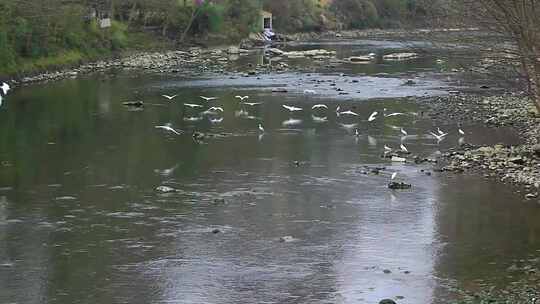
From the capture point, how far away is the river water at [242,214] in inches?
493

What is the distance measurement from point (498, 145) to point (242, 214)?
9.39 metres

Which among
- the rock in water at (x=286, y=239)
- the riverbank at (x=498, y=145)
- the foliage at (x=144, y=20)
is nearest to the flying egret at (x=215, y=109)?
the riverbank at (x=498, y=145)

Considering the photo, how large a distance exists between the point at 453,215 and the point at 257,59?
42179 millimetres

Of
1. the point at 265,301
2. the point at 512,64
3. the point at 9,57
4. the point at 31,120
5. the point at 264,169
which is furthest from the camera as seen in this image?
the point at 9,57

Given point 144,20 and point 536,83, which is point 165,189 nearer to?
point 536,83

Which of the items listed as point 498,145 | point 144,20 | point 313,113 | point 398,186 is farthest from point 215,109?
point 144,20

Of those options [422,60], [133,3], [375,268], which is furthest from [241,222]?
[133,3]

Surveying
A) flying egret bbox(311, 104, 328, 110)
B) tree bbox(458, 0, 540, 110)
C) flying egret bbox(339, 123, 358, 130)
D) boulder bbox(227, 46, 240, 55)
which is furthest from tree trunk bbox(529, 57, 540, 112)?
boulder bbox(227, 46, 240, 55)

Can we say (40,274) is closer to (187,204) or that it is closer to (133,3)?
(187,204)

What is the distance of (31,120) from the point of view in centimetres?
2817

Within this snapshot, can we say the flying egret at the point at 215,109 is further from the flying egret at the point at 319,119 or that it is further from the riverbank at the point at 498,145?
the riverbank at the point at 498,145

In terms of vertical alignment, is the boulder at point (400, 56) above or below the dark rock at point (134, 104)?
below

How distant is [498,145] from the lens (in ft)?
75.0

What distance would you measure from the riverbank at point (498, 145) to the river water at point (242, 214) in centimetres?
63
